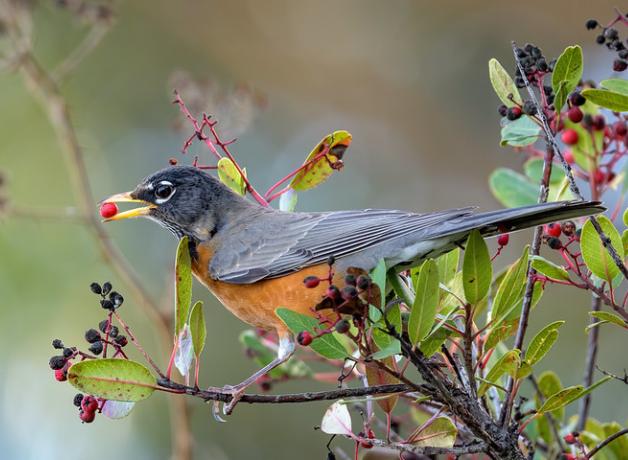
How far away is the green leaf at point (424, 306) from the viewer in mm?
2260

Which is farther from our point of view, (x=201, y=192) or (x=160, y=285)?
(x=160, y=285)

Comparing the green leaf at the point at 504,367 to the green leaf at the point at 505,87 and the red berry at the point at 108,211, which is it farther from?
the red berry at the point at 108,211

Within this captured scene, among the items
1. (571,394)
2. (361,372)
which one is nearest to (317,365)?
(361,372)

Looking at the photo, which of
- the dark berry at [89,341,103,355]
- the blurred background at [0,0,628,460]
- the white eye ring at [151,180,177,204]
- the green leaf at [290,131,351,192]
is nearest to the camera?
the dark berry at [89,341,103,355]

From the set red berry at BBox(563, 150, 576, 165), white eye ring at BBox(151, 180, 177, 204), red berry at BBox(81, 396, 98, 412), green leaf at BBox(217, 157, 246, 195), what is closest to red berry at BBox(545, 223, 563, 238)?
red berry at BBox(563, 150, 576, 165)

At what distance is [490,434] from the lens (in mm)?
2207

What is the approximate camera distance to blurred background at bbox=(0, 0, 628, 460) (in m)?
7.14

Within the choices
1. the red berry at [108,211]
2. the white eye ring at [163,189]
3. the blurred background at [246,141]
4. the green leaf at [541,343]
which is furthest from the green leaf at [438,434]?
the blurred background at [246,141]

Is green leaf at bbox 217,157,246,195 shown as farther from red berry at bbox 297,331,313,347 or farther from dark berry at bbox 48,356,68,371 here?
dark berry at bbox 48,356,68,371

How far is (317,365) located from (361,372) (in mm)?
4121

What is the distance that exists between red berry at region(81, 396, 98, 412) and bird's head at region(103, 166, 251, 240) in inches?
73.9

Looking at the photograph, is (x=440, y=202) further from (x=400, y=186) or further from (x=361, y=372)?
(x=361, y=372)

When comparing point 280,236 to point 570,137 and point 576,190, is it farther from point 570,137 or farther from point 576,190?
point 576,190

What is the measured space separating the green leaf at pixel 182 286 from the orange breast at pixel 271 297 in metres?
0.83
